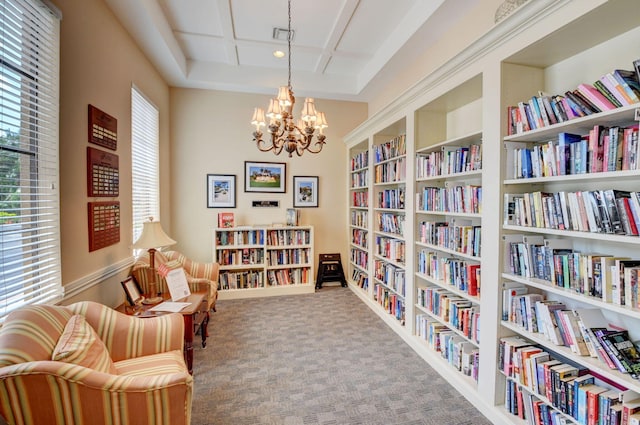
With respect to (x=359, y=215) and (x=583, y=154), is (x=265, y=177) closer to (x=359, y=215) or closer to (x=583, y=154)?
(x=359, y=215)

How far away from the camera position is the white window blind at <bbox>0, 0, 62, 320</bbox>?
1.55m

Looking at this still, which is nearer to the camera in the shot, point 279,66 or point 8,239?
point 8,239

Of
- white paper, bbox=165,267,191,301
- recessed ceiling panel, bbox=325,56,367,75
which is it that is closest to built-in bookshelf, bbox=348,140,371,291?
recessed ceiling panel, bbox=325,56,367,75

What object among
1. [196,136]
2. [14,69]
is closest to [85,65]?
[14,69]

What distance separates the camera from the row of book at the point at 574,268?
1.35 m

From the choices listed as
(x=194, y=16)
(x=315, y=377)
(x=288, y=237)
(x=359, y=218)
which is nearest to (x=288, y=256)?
(x=288, y=237)

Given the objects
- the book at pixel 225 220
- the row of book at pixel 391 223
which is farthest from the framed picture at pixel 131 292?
the row of book at pixel 391 223

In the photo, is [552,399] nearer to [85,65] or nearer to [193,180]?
[85,65]

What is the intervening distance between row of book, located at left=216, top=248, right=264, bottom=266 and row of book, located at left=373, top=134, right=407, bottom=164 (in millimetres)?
2215

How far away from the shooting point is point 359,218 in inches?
182

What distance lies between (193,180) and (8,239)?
10.0ft

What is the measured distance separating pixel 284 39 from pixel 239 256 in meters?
3.01

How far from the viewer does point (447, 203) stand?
2553 millimetres

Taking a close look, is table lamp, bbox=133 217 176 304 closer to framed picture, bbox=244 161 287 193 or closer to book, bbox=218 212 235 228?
book, bbox=218 212 235 228
